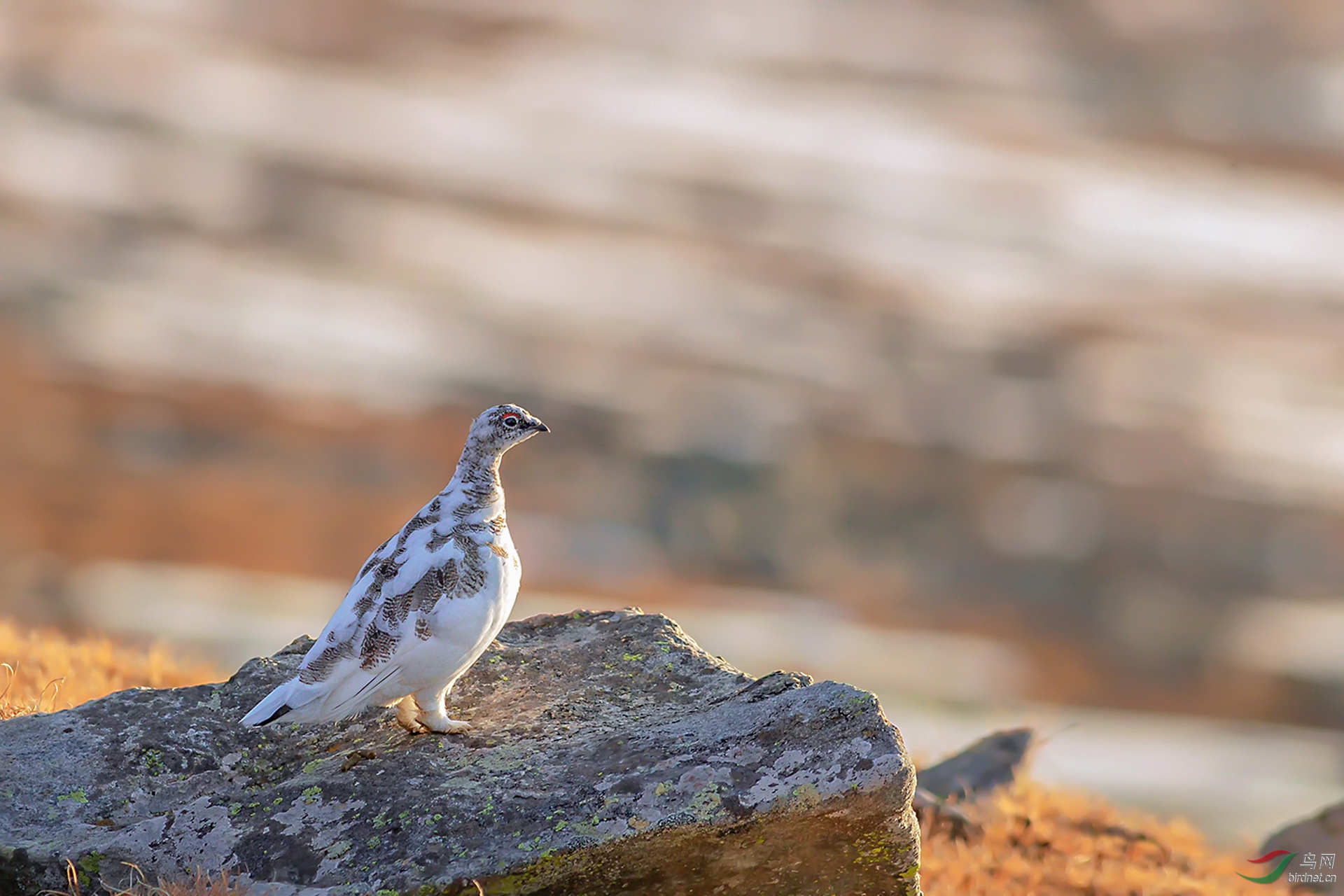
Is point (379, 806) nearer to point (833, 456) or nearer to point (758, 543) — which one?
point (758, 543)

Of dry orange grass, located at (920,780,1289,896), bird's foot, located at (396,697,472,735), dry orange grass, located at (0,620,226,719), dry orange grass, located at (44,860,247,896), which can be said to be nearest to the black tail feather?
bird's foot, located at (396,697,472,735)

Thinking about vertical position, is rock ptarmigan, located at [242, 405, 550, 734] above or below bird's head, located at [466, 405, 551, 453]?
below

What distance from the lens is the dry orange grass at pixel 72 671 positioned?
7.49 meters

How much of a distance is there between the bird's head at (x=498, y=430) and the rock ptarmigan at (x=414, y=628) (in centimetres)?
29

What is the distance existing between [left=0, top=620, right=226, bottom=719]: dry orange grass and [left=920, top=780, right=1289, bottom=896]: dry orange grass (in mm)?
4937

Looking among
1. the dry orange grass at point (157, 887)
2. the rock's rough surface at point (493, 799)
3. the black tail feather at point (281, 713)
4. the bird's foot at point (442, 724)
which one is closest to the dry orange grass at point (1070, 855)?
the rock's rough surface at point (493, 799)

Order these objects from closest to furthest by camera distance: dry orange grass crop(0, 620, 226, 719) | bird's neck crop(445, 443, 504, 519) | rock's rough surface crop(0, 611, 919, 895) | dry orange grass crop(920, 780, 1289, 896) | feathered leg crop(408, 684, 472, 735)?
rock's rough surface crop(0, 611, 919, 895) → feathered leg crop(408, 684, 472, 735) → bird's neck crop(445, 443, 504, 519) → dry orange grass crop(0, 620, 226, 719) → dry orange grass crop(920, 780, 1289, 896)

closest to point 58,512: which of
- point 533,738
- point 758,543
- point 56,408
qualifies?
point 56,408

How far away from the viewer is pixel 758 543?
1324 inches

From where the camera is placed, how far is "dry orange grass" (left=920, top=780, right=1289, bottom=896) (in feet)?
25.3

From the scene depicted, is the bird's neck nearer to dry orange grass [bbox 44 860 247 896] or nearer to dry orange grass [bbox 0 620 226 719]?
dry orange grass [bbox 44 860 247 896]

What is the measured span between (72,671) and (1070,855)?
21.8 feet

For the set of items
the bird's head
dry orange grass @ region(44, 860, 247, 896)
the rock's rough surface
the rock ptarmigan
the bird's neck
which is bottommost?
dry orange grass @ region(44, 860, 247, 896)

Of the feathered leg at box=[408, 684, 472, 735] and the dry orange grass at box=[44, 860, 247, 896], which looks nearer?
the dry orange grass at box=[44, 860, 247, 896]
